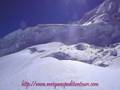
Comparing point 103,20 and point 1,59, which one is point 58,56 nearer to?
point 1,59

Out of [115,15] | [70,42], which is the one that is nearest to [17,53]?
[70,42]

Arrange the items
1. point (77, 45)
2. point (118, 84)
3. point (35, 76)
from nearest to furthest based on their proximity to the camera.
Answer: point (118, 84) < point (35, 76) < point (77, 45)

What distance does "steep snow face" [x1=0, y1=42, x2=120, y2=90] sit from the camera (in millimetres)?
2867

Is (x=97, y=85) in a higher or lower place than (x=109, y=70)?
lower

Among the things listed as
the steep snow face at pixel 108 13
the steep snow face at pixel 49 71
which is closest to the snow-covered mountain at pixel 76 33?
the steep snow face at pixel 108 13

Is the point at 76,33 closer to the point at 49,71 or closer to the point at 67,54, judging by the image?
the point at 67,54

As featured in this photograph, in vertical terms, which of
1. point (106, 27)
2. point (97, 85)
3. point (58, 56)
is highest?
point (106, 27)

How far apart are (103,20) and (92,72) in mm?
1325

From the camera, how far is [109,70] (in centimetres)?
298

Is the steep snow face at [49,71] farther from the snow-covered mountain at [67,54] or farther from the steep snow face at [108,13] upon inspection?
the steep snow face at [108,13]

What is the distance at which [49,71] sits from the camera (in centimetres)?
307

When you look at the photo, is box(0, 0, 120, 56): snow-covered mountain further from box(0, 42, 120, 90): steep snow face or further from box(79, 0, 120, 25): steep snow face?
box(0, 42, 120, 90): steep snow face

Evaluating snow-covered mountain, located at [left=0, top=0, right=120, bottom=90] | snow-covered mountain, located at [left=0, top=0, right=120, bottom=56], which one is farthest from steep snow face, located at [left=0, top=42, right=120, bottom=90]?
snow-covered mountain, located at [left=0, top=0, right=120, bottom=56]

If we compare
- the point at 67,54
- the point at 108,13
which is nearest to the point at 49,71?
the point at 67,54
